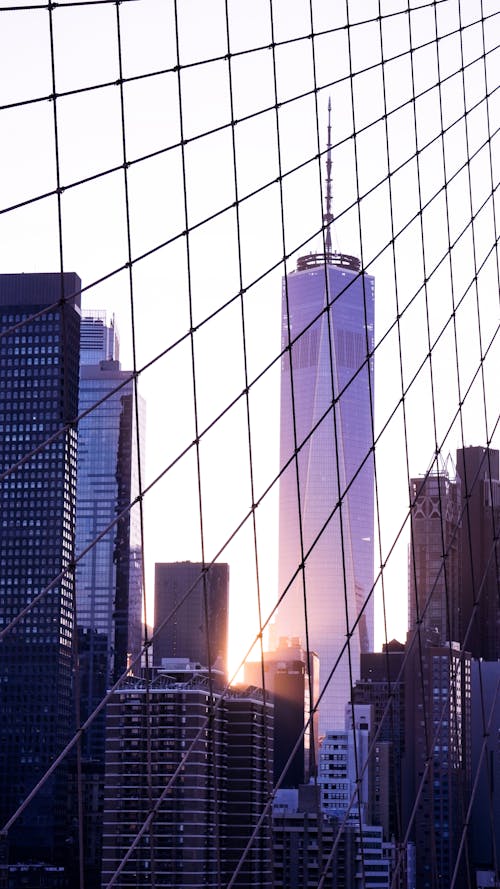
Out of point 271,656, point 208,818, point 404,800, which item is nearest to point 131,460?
point 271,656

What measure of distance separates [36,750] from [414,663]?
1446cm

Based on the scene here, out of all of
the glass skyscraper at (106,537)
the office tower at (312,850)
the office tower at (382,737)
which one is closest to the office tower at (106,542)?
the glass skyscraper at (106,537)

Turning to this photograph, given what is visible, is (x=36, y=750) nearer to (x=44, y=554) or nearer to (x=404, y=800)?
(x=44, y=554)

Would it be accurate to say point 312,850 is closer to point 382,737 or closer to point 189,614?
point 382,737

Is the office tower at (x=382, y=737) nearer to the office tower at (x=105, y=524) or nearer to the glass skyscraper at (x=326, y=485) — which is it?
the office tower at (x=105, y=524)

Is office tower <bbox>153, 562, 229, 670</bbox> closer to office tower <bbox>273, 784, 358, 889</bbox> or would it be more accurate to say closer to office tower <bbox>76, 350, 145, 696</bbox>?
office tower <bbox>76, 350, 145, 696</bbox>

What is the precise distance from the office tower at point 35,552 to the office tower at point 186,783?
18.7 m

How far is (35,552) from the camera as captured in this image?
6888 cm

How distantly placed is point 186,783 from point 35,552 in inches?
1185

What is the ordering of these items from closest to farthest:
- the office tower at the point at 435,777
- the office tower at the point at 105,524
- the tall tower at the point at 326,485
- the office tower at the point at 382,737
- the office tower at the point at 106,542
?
1. the office tower at the point at 435,777
2. the office tower at the point at 382,737
3. the office tower at the point at 106,542
4. the office tower at the point at 105,524
5. the tall tower at the point at 326,485

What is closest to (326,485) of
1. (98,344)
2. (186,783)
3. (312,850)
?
(98,344)

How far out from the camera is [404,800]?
5791 cm

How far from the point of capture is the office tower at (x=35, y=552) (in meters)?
63.4

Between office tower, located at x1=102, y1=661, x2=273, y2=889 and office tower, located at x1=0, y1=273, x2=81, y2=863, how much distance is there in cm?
1873
